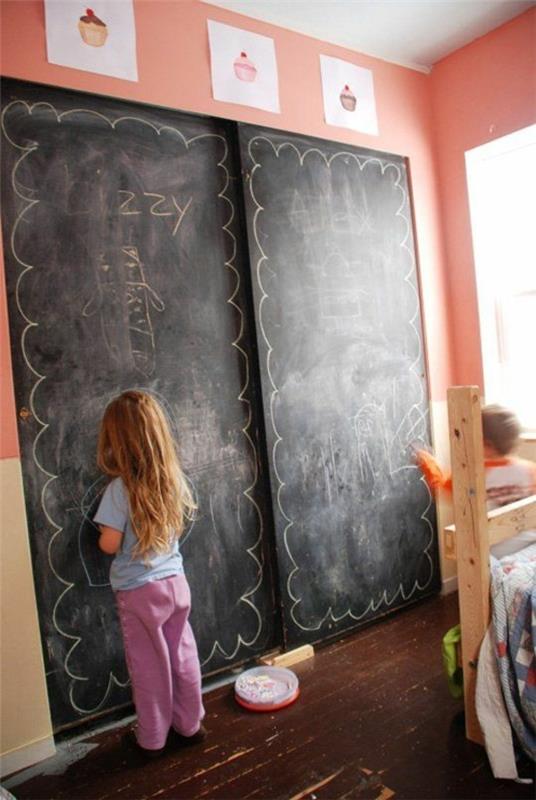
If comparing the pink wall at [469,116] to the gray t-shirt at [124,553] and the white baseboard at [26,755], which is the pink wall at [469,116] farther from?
the white baseboard at [26,755]

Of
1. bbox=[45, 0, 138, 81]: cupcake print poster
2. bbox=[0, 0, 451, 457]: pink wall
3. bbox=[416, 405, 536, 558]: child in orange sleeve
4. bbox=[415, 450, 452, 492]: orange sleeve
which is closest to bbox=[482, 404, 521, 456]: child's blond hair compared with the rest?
bbox=[416, 405, 536, 558]: child in orange sleeve

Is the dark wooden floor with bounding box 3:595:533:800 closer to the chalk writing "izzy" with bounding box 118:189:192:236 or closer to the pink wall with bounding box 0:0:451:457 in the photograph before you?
the pink wall with bounding box 0:0:451:457

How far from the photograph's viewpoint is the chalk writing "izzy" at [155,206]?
7.65ft

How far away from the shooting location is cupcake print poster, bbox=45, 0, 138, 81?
2154 mm

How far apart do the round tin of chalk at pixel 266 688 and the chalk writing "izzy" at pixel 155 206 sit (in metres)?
1.87

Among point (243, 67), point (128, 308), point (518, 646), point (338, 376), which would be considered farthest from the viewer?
point (338, 376)

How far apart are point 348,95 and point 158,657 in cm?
271

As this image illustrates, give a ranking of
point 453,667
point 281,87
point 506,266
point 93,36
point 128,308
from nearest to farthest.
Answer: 1. point 453,667
2. point 93,36
3. point 128,308
4. point 281,87
5. point 506,266

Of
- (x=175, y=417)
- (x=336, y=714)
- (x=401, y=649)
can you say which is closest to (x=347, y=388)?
(x=175, y=417)

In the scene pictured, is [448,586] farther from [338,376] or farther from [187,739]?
[187,739]

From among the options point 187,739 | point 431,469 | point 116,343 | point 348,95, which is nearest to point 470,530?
point 431,469

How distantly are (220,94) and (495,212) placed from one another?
5.47 feet

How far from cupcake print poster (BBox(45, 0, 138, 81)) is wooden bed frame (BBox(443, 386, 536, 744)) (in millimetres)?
1763

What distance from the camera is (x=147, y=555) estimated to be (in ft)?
6.66
